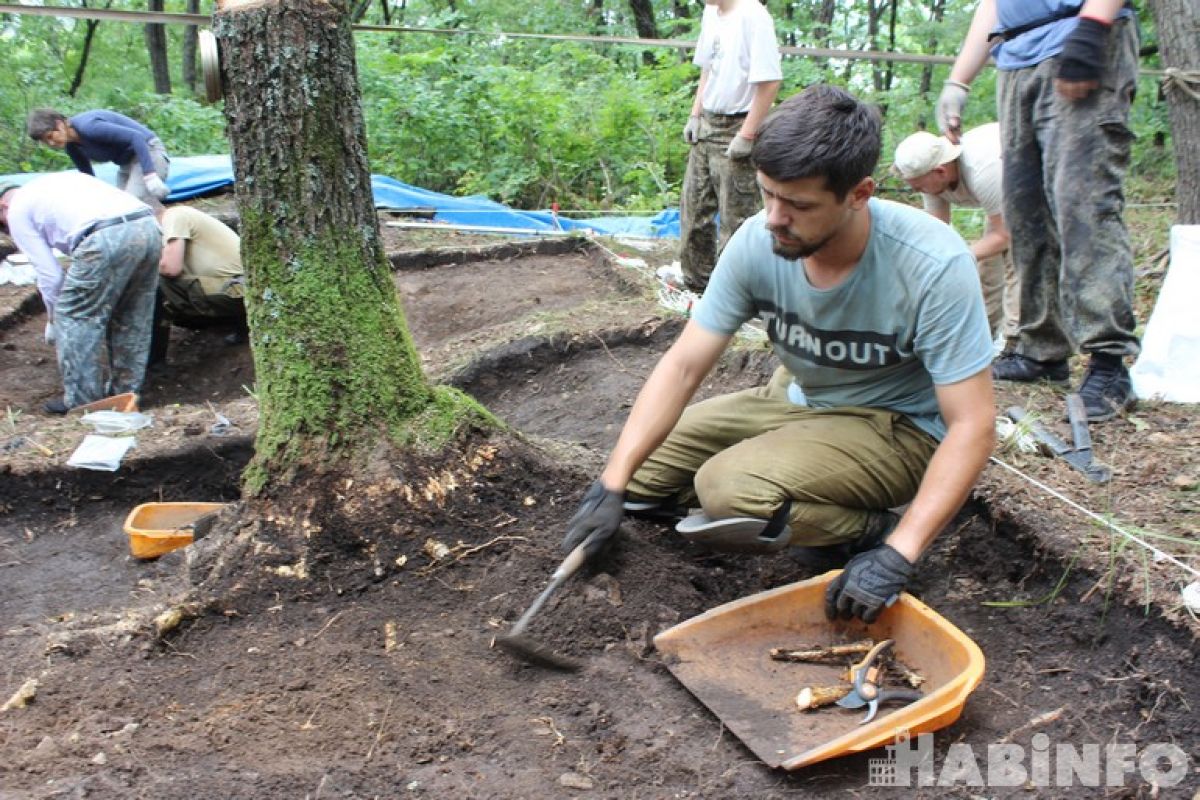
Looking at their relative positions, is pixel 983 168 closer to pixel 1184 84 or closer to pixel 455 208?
pixel 1184 84

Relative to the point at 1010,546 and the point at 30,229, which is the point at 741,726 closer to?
the point at 1010,546

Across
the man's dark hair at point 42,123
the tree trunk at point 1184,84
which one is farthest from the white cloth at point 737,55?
the man's dark hair at point 42,123

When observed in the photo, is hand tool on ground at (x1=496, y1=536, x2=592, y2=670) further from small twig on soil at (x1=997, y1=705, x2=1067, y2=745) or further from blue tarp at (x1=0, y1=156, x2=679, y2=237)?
blue tarp at (x1=0, y1=156, x2=679, y2=237)

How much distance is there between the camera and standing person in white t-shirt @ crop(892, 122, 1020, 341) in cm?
370

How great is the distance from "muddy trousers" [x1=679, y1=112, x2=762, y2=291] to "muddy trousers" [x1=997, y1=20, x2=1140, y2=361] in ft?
5.02

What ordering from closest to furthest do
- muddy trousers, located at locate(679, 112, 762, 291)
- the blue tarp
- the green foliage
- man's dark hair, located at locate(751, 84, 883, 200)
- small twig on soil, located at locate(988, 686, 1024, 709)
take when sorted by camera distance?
man's dark hair, located at locate(751, 84, 883, 200)
small twig on soil, located at locate(988, 686, 1024, 709)
muddy trousers, located at locate(679, 112, 762, 291)
the blue tarp
the green foliage

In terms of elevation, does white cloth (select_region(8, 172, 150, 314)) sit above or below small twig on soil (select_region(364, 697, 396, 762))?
above

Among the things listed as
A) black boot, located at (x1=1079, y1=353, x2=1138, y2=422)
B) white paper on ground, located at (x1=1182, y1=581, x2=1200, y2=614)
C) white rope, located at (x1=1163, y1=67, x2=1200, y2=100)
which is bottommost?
white paper on ground, located at (x1=1182, y1=581, x2=1200, y2=614)

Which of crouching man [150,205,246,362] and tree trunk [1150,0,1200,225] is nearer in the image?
tree trunk [1150,0,1200,225]

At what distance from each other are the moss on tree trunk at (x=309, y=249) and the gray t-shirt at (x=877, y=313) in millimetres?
925

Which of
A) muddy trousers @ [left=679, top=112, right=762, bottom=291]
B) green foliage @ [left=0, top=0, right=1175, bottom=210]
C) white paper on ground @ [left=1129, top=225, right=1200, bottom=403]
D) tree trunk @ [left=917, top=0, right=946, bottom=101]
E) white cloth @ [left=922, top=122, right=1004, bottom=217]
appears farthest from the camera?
tree trunk @ [left=917, top=0, right=946, bottom=101]

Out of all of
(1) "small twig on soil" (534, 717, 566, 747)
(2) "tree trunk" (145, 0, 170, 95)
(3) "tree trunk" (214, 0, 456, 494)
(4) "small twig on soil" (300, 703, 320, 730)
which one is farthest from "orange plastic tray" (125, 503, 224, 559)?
(2) "tree trunk" (145, 0, 170, 95)

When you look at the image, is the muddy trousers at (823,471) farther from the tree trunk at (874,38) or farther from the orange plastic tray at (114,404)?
the tree trunk at (874,38)

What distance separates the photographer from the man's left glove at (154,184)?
6.35m
